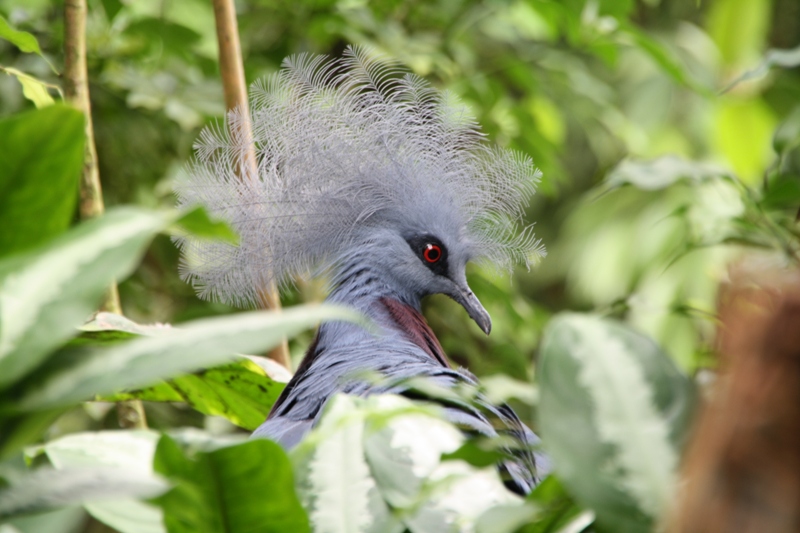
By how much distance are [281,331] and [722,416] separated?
227 millimetres

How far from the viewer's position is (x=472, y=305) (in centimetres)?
174

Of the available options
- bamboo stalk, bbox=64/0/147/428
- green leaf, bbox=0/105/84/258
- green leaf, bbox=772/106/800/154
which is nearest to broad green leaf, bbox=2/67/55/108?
bamboo stalk, bbox=64/0/147/428

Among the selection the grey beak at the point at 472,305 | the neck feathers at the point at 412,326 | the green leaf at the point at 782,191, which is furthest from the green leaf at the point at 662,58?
the neck feathers at the point at 412,326

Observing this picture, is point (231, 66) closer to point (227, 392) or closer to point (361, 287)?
point (361, 287)

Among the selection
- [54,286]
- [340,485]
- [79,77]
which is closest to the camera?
[54,286]

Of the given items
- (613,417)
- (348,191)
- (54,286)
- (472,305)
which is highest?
(54,286)

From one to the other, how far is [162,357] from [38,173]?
5.5 inches

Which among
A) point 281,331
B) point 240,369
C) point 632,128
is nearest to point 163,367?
point 281,331

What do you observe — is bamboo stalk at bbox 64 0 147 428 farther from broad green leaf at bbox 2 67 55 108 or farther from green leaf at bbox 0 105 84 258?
green leaf at bbox 0 105 84 258

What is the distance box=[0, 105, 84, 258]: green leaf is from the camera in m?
0.47

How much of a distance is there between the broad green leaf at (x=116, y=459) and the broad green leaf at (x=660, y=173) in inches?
27.8

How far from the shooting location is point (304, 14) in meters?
2.05

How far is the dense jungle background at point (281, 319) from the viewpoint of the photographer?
0.44 m

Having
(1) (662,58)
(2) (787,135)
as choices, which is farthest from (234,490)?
(1) (662,58)
